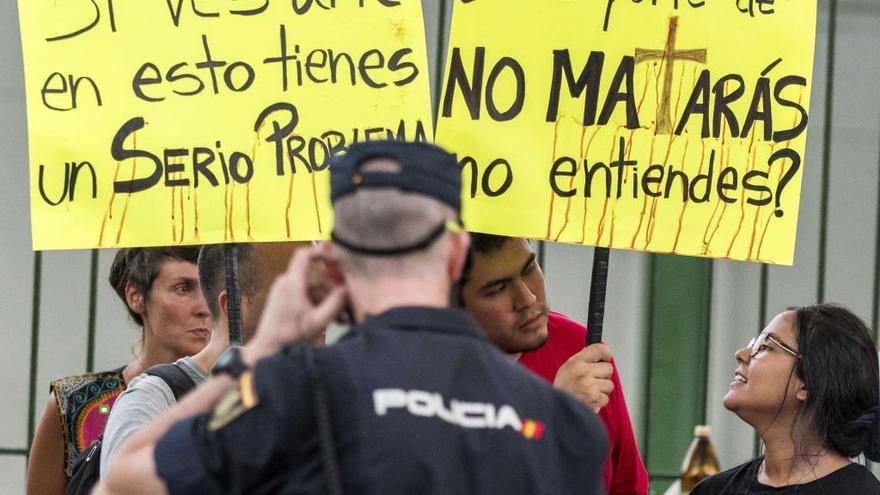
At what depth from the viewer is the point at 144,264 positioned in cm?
412

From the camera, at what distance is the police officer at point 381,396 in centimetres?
174

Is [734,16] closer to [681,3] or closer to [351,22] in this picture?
[681,3]

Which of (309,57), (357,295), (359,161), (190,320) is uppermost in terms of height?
(309,57)

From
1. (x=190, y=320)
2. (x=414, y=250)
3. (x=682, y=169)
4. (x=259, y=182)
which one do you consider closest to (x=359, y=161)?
(x=414, y=250)

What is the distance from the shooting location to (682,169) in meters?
2.92

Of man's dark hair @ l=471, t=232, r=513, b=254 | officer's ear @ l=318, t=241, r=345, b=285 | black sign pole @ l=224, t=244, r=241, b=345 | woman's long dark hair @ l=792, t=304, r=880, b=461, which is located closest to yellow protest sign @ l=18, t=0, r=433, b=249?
black sign pole @ l=224, t=244, r=241, b=345

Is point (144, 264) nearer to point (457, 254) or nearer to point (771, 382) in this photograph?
point (771, 382)

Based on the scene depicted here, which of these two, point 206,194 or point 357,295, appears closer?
point 357,295

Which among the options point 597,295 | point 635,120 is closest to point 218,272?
point 597,295

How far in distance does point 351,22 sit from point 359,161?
1.09 m

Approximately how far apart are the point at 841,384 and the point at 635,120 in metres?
1.05

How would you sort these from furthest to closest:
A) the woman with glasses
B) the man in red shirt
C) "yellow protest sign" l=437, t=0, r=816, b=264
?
the woman with glasses < the man in red shirt < "yellow protest sign" l=437, t=0, r=816, b=264

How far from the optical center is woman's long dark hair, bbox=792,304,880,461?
11.5ft

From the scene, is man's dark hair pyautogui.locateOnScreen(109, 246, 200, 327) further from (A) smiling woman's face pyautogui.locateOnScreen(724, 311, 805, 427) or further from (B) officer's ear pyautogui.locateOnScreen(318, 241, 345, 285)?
(B) officer's ear pyautogui.locateOnScreen(318, 241, 345, 285)
